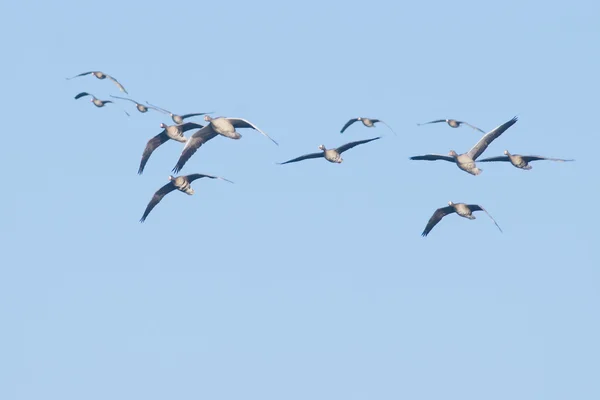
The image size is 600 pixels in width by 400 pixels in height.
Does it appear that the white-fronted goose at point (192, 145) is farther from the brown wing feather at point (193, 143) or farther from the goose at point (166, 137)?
the goose at point (166, 137)

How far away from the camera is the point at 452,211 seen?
240 feet

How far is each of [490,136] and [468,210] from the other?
422 cm

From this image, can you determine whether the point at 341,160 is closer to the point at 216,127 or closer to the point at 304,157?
the point at 304,157

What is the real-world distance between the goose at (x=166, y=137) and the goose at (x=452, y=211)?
47.0 ft

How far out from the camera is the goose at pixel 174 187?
68.7m

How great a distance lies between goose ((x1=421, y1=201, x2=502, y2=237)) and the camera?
7100 centimetres

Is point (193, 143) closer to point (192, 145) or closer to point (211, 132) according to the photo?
point (192, 145)

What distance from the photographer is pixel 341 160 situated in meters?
72.3

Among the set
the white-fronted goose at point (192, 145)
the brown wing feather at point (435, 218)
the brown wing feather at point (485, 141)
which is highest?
the brown wing feather at point (485, 141)

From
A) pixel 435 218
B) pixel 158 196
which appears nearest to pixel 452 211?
pixel 435 218

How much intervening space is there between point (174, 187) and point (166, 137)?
441cm

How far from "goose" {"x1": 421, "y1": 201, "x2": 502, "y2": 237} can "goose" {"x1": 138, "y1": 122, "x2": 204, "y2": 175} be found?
1433cm

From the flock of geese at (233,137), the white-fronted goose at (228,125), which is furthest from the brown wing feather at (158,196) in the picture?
the white-fronted goose at (228,125)

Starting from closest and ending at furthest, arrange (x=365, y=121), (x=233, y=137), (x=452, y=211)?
(x=233, y=137), (x=452, y=211), (x=365, y=121)
